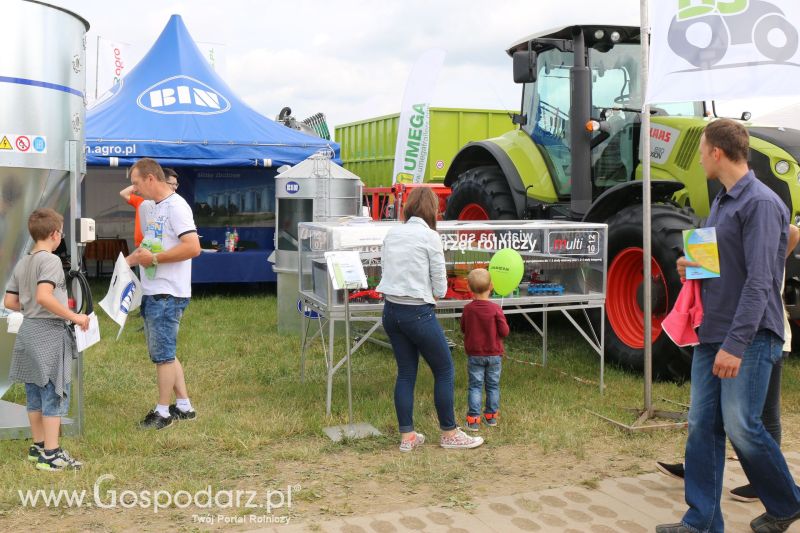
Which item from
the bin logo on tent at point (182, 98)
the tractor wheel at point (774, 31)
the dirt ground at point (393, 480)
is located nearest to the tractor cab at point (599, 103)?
the tractor wheel at point (774, 31)

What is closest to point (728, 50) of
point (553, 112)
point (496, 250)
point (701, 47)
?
point (701, 47)

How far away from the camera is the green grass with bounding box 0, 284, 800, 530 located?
407 cm

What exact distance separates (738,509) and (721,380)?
835 mm

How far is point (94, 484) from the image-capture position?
157 inches

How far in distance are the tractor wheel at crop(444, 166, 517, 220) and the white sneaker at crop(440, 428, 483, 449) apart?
11.4ft

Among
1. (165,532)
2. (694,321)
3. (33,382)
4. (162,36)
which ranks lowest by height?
(165,532)

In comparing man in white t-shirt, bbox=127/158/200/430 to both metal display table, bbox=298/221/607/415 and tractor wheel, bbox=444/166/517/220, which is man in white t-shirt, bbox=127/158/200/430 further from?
tractor wheel, bbox=444/166/517/220

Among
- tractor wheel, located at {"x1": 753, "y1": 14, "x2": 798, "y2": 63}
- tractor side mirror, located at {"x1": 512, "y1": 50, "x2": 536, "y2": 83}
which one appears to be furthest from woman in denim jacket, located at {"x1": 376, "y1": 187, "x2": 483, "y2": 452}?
tractor side mirror, located at {"x1": 512, "y1": 50, "x2": 536, "y2": 83}

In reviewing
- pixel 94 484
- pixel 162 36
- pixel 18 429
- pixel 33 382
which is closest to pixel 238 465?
pixel 94 484

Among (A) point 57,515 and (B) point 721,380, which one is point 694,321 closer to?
(B) point 721,380

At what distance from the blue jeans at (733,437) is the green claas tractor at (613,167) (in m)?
2.50

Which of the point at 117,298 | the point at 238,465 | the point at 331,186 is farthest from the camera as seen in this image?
the point at 331,186

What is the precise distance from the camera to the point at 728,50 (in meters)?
4.27

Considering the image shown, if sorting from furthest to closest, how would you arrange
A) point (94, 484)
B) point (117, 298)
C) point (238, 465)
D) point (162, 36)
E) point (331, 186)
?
1. point (162, 36)
2. point (331, 186)
3. point (117, 298)
4. point (238, 465)
5. point (94, 484)
